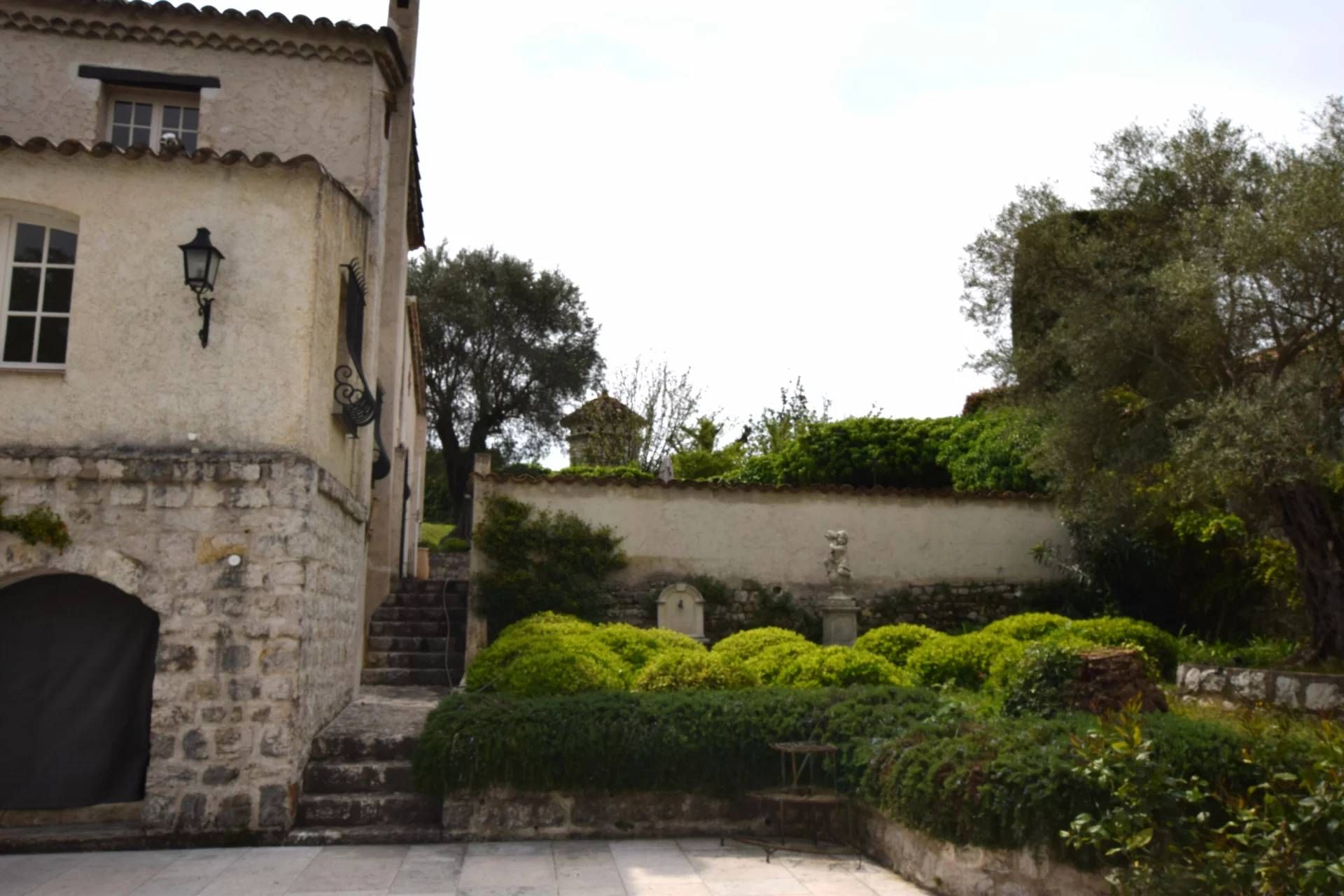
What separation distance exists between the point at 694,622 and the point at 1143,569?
21.5 feet

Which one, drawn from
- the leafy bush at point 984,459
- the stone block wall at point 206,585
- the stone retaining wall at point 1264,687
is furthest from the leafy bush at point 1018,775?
the leafy bush at point 984,459

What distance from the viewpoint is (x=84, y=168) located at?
8.57 m

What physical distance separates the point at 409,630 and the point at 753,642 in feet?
16.4

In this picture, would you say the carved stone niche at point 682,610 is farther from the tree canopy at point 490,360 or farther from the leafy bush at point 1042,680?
→ the tree canopy at point 490,360

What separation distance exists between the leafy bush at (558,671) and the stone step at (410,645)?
3.95 m

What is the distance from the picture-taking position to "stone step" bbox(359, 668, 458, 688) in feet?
43.0

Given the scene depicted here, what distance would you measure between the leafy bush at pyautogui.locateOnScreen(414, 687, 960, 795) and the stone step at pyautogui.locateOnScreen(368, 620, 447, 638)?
5.83 m

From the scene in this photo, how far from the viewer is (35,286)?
8.64m

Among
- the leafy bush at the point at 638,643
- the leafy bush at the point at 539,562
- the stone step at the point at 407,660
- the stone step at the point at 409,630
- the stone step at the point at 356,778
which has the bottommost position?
the stone step at the point at 356,778

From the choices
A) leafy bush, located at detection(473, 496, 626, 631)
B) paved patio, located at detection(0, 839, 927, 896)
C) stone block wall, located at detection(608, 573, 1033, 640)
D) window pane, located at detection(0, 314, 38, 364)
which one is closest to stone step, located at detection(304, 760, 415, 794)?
paved patio, located at detection(0, 839, 927, 896)

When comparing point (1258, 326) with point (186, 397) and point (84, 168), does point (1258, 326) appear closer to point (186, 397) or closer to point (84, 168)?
point (186, 397)

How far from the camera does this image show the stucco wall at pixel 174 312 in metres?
8.33

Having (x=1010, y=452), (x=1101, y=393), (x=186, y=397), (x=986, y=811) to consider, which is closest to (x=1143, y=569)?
(x=1010, y=452)

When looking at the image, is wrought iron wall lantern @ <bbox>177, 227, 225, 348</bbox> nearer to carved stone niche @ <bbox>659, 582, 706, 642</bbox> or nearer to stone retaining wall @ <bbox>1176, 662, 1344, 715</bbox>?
carved stone niche @ <bbox>659, 582, 706, 642</bbox>
